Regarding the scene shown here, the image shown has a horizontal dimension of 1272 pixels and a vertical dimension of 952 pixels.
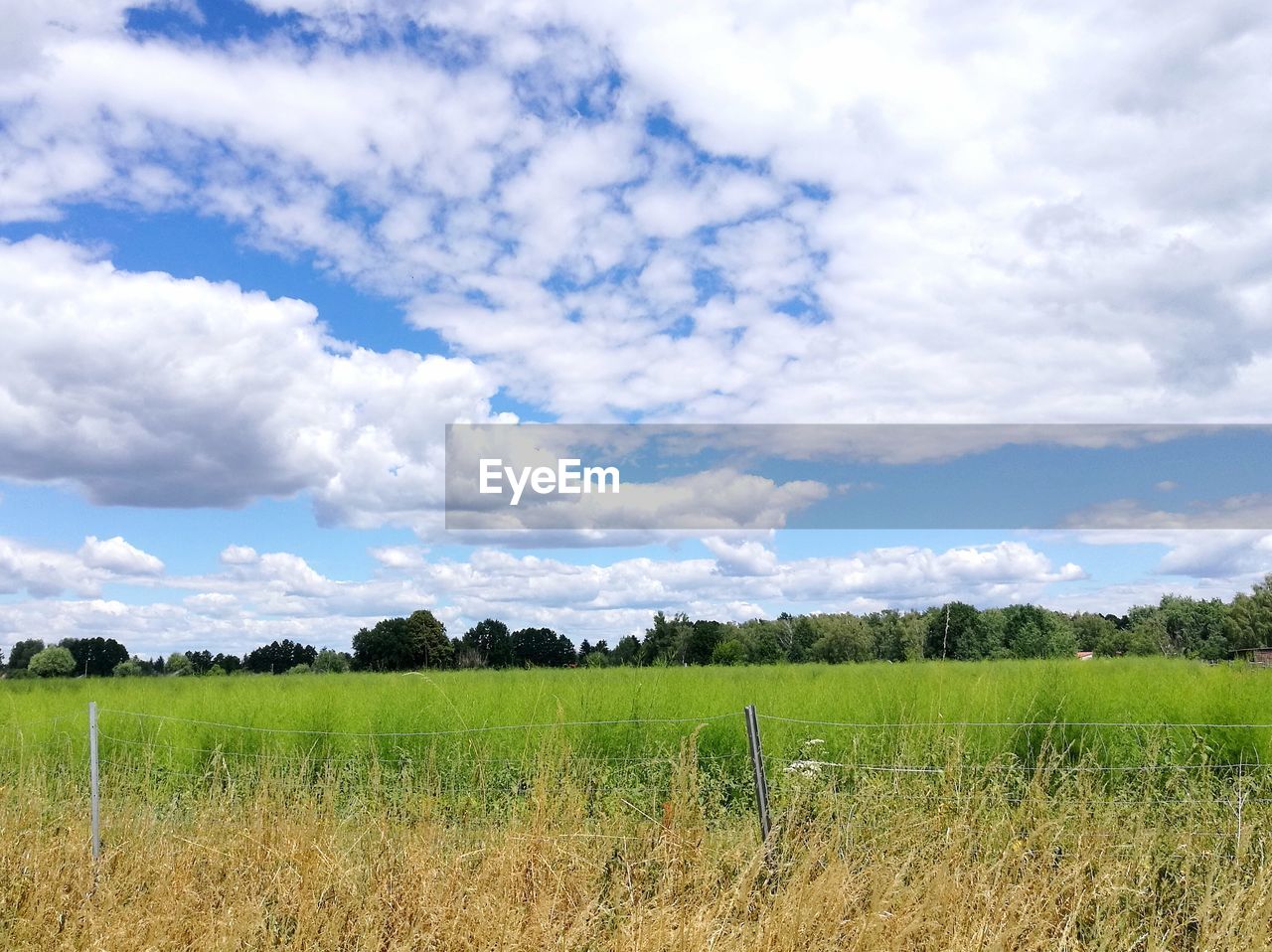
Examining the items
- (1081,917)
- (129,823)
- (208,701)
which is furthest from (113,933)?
(208,701)

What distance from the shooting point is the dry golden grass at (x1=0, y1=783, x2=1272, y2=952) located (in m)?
4.24

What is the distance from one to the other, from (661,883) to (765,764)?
3.44 metres

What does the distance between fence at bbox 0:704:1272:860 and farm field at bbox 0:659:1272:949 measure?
1.7 inches

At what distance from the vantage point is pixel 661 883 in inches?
183

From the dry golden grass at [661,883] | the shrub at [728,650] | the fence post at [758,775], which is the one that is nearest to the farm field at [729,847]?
the dry golden grass at [661,883]

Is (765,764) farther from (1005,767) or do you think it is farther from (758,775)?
(758,775)

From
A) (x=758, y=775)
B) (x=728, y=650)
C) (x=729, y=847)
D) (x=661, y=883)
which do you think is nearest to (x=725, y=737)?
(x=729, y=847)

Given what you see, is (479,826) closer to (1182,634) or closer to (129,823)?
(129,823)

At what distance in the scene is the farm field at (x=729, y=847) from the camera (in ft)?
14.3

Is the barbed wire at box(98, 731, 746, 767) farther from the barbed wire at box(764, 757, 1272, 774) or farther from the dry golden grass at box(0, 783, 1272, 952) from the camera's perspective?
the dry golden grass at box(0, 783, 1272, 952)

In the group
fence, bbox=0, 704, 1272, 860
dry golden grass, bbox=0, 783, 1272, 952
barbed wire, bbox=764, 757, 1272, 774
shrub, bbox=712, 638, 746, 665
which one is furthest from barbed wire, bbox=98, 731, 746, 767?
shrub, bbox=712, 638, 746, 665

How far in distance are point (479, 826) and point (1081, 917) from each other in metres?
3.65

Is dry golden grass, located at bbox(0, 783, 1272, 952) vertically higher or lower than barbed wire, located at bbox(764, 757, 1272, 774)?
lower

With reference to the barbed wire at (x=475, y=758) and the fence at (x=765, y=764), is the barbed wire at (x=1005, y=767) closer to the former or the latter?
the fence at (x=765, y=764)
